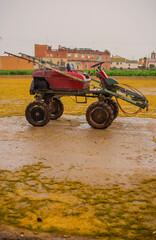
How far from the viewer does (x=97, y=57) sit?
87.0 meters

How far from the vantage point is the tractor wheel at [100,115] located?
748 cm

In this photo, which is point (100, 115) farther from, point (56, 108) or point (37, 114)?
point (56, 108)

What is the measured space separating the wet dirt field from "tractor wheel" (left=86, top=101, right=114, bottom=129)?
19 centimetres

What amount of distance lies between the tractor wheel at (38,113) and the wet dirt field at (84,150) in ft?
0.61

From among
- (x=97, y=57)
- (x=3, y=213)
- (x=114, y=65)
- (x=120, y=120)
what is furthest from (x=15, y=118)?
(x=114, y=65)

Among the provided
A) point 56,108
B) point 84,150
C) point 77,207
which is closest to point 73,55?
point 56,108

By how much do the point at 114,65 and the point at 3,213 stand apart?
110617mm

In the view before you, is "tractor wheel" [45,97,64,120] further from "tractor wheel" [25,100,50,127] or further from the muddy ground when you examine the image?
"tractor wheel" [25,100,50,127]

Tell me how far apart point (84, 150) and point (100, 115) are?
1938mm

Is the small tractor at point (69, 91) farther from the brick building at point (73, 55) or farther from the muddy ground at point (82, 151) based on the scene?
the brick building at point (73, 55)

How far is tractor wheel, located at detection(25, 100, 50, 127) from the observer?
7.77 metres

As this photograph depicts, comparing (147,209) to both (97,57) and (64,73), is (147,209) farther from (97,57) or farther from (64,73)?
(97,57)

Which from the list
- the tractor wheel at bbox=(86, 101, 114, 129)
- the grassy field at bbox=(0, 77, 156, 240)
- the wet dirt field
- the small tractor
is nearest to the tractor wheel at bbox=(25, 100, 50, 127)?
the small tractor

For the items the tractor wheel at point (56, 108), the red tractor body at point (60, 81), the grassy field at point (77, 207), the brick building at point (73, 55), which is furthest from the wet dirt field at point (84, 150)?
the brick building at point (73, 55)
